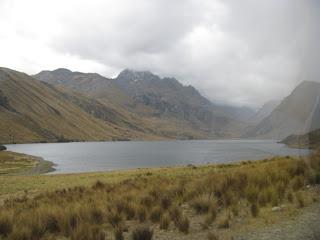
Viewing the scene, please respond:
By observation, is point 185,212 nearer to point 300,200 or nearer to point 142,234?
point 142,234

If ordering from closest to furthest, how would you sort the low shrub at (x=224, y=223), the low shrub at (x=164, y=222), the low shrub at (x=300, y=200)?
the low shrub at (x=224, y=223), the low shrub at (x=164, y=222), the low shrub at (x=300, y=200)

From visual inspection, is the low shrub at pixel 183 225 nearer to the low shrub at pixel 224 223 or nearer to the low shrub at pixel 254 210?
the low shrub at pixel 224 223

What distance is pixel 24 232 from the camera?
12023 millimetres

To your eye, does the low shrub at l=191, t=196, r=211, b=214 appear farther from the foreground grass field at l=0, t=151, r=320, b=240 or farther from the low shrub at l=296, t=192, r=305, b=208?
the low shrub at l=296, t=192, r=305, b=208

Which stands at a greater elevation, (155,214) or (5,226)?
(155,214)

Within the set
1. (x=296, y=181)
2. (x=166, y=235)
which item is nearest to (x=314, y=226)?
(x=166, y=235)

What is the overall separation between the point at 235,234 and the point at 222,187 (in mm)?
5456

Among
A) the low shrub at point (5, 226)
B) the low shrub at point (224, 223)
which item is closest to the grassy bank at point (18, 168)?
the low shrub at point (5, 226)

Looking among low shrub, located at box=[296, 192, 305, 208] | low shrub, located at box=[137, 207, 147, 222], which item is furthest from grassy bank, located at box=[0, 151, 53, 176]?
low shrub, located at box=[296, 192, 305, 208]

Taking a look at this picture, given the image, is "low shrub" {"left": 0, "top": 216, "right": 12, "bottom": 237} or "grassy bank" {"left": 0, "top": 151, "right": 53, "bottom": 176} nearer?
Result: "low shrub" {"left": 0, "top": 216, "right": 12, "bottom": 237}

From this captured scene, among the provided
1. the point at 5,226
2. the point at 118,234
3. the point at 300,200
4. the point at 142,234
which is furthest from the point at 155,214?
the point at 5,226

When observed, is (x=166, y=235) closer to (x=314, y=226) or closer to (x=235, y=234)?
(x=235, y=234)

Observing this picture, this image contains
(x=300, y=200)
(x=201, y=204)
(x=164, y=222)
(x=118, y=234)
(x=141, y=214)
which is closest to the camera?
(x=118, y=234)

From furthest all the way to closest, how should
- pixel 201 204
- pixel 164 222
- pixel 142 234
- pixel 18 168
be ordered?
1. pixel 18 168
2. pixel 201 204
3. pixel 164 222
4. pixel 142 234
